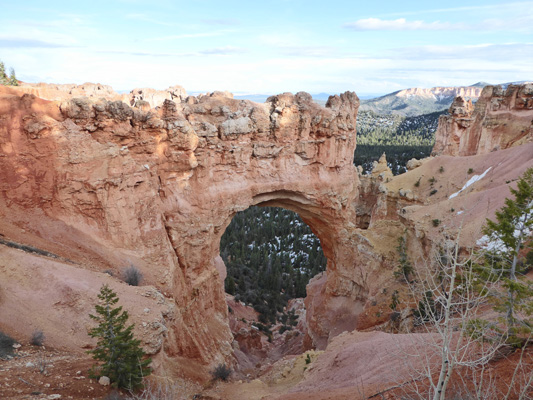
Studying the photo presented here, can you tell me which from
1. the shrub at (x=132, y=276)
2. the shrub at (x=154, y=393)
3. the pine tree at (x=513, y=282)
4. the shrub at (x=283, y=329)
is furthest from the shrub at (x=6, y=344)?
the shrub at (x=283, y=329)

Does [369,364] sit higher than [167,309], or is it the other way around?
[167,309]

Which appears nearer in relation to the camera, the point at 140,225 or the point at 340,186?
the point at 140,225

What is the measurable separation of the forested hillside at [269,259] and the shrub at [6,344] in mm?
25044

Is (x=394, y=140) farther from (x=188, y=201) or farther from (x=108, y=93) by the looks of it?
(x=188, y=201)

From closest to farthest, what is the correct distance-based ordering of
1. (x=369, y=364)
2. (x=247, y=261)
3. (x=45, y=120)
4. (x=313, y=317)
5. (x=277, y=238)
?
(x=369, y=364) < (x=45, y=120) < (x=313, y=317) < (x=247, y=261) < (x=277, y=238)

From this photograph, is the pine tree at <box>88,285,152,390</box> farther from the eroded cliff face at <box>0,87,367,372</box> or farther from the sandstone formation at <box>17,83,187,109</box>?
the sandstone formation at <box>17,83,187,109</box>

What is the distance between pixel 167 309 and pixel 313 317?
52.7 ft

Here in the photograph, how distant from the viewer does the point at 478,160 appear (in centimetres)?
2895

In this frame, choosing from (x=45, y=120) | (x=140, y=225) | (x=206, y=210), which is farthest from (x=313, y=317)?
(x=45, y=120)

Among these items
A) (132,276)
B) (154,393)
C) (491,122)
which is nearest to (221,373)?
(132,276)

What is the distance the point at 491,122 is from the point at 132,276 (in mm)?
38267

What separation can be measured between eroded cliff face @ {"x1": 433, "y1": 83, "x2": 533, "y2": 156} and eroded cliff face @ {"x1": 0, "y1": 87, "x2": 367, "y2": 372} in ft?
64.3

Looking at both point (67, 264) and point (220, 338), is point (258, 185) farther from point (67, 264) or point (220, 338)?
point (67, 264)

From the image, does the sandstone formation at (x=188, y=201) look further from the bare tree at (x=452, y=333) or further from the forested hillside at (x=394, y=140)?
the forested hillside at (x=394, y=140)
